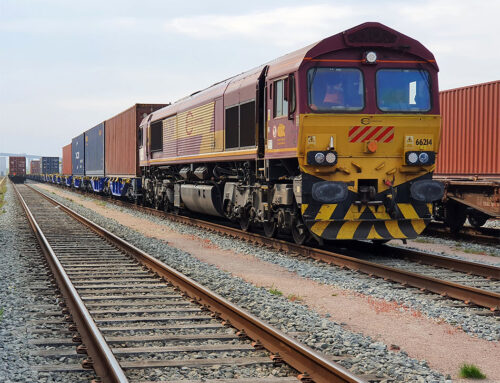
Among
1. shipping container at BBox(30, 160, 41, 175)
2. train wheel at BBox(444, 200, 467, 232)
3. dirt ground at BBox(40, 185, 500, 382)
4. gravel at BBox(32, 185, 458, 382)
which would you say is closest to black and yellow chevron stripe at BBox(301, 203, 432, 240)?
gravel at BBox(32, 185, 458, 382)

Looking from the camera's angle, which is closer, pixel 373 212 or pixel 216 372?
pixel 216 372

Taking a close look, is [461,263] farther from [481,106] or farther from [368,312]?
[481,106]

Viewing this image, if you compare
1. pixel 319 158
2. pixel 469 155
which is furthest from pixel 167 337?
pixel 469 155

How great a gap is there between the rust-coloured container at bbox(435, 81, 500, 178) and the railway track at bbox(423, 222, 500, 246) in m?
1.42

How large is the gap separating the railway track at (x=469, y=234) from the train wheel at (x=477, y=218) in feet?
0.47

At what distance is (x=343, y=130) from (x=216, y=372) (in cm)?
628

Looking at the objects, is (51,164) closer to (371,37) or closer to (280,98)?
(280,98)

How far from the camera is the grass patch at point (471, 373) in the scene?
15.5 ft

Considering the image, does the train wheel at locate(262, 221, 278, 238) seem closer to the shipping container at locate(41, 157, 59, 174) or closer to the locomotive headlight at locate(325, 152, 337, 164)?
the locomotive headlight at locate(325, 152, 337, 164)

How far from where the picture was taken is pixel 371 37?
10.6 metres

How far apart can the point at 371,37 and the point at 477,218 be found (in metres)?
7.30

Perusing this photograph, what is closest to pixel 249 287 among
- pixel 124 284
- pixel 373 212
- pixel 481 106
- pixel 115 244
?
pixel 124 284

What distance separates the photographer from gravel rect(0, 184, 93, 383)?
15.5 ft

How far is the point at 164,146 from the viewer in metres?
20.3
